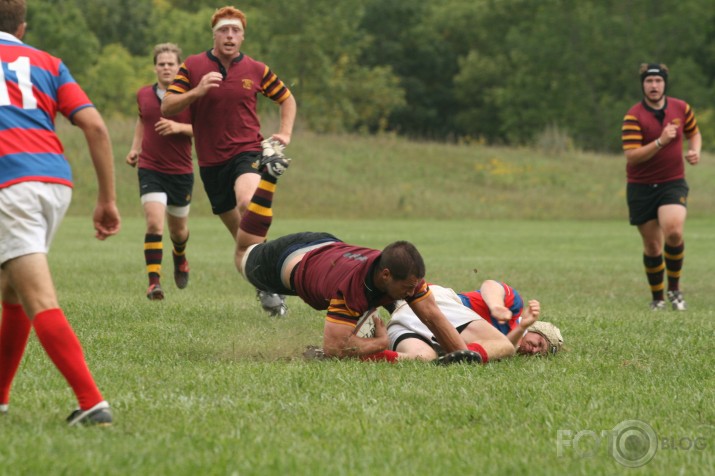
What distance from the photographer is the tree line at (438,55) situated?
56719 mm

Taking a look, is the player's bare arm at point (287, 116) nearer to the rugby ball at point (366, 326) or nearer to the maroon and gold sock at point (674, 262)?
the rugby ball at point (366, 326)

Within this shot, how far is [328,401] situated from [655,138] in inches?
287

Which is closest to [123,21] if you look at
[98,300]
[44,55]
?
[98,300]

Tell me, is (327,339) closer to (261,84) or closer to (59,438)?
(59,438)

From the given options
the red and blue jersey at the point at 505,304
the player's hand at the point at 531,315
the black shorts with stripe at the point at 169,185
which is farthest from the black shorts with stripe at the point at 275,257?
the black shorts with stripe at the point at 169,185

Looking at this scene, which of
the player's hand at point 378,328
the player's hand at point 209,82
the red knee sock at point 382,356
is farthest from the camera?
the player's hand at point 209,82

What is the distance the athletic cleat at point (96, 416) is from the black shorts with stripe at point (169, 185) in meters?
6.63

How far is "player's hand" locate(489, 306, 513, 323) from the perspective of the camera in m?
7.12

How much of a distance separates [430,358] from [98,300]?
4.47 metres

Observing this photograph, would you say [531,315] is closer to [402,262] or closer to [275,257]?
[402,262]

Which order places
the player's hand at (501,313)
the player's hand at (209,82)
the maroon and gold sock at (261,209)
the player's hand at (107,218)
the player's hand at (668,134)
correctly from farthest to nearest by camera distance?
the player's hand at (668,134) < the player's hand at (209,82) < the maroon and gold sock at (261,209) < the player's hand at (501,313) < the player's hand at (107,218)

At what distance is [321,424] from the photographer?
15.6 feet

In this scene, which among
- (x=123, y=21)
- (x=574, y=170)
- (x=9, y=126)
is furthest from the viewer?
(x=123, y=21)

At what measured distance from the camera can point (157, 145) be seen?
11.1 metres
